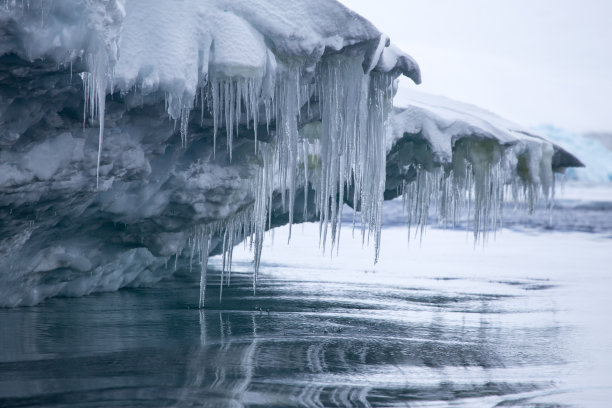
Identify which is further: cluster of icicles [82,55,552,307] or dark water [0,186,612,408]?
cluster of icicles [82,55,552,307]

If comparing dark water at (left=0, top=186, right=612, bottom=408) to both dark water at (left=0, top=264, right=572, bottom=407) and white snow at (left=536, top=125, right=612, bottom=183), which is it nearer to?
dark water at (left=0, top=264, right=572, bottom=407)

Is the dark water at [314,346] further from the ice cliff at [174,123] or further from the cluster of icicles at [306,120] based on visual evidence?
the cluster of icicles at [306,120]

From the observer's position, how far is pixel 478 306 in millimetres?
12320

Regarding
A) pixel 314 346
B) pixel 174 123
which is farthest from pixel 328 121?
pixel 314 346

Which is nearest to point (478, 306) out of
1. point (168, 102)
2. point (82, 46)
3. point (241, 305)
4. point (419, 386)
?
point (241, 305)

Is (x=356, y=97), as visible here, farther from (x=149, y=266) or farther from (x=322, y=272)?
(x=322, y=272)

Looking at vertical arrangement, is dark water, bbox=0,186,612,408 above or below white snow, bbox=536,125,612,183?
below

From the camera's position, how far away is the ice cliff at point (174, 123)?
19.5 ft

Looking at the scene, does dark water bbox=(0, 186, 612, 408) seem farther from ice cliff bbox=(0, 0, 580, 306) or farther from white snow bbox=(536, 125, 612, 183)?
white snow bbox=(536, 125, 612, 183)

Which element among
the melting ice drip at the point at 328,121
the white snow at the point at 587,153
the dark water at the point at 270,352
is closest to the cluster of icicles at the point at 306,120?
the melting ice drip at the point at 328,121

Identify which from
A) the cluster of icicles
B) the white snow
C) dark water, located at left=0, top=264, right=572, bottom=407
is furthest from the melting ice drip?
the white snow

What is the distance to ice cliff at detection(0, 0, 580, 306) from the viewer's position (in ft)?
19.5

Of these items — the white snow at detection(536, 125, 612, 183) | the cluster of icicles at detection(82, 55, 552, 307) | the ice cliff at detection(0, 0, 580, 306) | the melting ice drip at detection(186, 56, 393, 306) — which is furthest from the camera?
the white snow at detection(536, 125, 612, 183)

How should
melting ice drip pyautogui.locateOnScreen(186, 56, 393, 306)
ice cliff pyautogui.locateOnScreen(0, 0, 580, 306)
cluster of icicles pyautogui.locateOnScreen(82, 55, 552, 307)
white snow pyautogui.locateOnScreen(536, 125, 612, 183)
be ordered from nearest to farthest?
ice cliff pyautogui.locateOnScreen(0, 0, 580, 306), cluster of icicles pyautogui.locateOnScreen(82, 55, 552, 307), melting ice drip pyautogui.locateOnScreen(186, 56, 393, 306), white snow pyautogui.locateOnScreen(536, 125, 612, 183)
